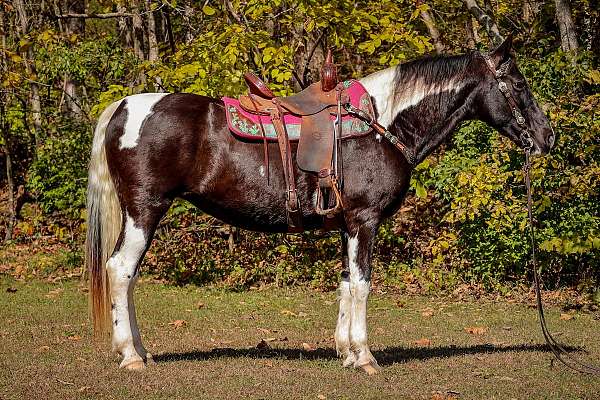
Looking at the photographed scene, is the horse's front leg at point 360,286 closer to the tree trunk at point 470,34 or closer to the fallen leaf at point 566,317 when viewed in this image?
the fallen leaf at point 566,317

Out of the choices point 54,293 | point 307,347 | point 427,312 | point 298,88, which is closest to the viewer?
point 307,347

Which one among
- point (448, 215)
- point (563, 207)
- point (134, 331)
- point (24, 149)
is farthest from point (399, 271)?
point (24, 149)

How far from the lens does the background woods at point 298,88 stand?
375 inches

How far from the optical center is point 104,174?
20.5 feet

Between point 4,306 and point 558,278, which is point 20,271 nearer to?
point 4,306

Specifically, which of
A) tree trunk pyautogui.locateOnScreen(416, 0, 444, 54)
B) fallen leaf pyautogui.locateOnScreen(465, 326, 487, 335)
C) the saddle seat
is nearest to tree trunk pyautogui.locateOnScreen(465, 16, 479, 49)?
tree trunk pyautogui.locateOnScreen(416, 0, 444, 54)

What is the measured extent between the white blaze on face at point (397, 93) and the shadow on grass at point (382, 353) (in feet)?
6.11

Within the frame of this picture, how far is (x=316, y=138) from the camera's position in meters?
6.02

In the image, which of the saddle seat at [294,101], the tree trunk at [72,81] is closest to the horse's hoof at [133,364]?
the saddle seat at [294,101]

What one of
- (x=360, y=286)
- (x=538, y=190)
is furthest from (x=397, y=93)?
(x=538, y=190)

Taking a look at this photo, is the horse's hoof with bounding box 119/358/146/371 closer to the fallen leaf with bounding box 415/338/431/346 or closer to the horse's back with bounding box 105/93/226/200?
the horse's back with bounding box 105/93/226/200

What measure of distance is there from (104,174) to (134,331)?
116 cm

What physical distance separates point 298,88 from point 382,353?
5.22 m

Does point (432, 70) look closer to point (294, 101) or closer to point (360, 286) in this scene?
point (294, 101)
